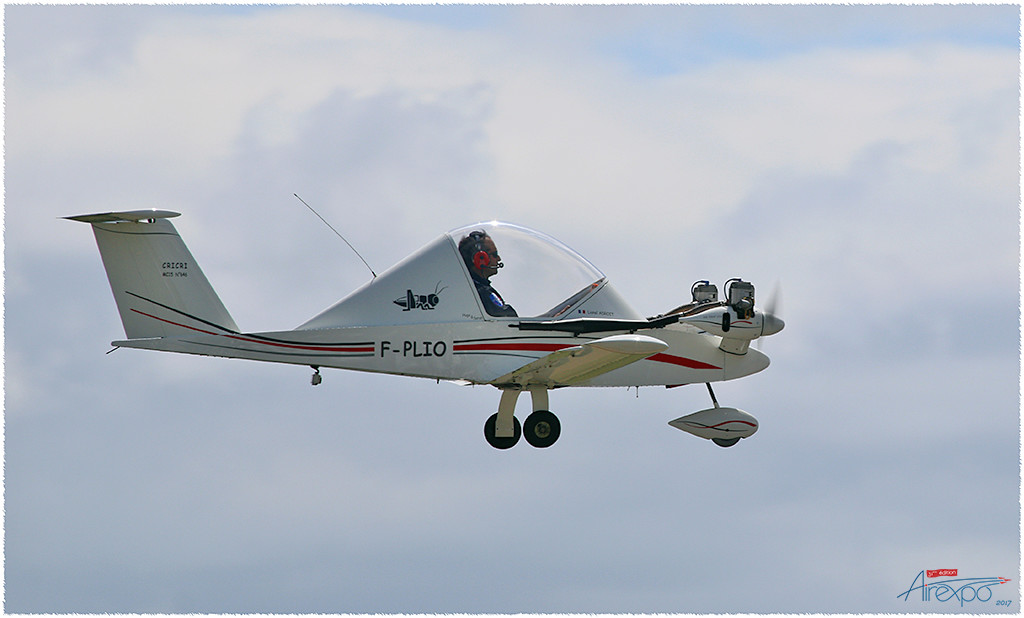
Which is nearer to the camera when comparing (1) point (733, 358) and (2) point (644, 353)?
(2) point (644, 353)

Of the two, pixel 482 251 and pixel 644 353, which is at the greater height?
pixel 482 251

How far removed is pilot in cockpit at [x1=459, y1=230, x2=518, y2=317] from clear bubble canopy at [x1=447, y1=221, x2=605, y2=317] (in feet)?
0.26

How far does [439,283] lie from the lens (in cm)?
3083

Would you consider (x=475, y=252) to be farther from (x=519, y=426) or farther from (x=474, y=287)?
(x=519, y=426)

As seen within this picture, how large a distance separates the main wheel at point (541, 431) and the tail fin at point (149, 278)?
15.0ft

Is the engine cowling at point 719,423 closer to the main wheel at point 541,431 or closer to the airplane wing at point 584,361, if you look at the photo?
the airplane wing at point 584,361

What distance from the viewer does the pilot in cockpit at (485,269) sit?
3091 centimetres

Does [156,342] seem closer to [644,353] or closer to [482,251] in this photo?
[482,251]

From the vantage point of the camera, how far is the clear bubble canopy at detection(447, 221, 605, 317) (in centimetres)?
3100

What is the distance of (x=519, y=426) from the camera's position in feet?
104

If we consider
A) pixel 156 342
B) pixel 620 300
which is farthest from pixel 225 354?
pixel 620 300

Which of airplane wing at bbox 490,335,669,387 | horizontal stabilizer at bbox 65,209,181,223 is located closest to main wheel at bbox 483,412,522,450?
airplane wing at bbox 490,335,669,387

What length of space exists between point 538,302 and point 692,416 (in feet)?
10.1

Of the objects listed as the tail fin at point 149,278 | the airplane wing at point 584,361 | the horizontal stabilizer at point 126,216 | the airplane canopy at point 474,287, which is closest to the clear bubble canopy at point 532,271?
the airplane canopy at point 474,287
